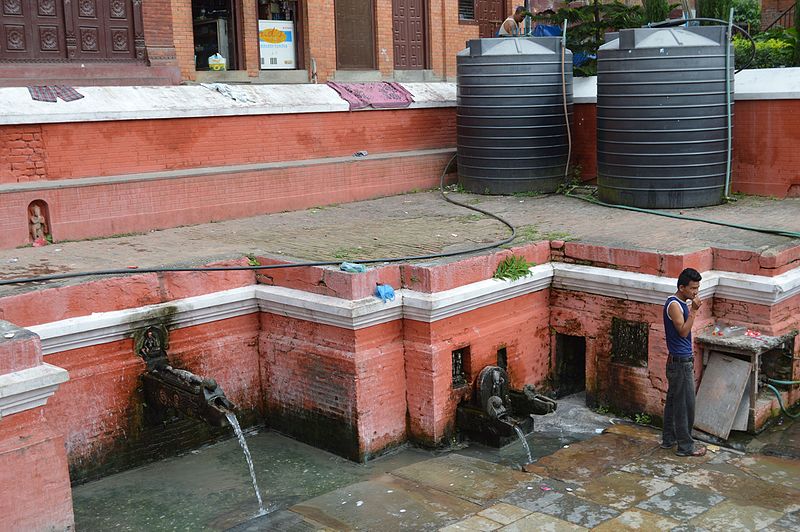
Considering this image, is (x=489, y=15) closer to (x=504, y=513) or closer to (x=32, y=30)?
(x=32, y=30)

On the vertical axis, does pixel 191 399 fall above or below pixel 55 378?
below

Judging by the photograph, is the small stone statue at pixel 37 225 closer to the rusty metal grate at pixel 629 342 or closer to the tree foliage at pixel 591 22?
the rusty metal grate at pixel 629 342

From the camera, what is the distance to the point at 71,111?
9.32 m

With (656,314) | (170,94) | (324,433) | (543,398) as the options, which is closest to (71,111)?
(170,94)

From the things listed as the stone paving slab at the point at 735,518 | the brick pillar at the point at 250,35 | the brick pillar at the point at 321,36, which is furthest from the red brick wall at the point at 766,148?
the brick pillar at the point at 250,35

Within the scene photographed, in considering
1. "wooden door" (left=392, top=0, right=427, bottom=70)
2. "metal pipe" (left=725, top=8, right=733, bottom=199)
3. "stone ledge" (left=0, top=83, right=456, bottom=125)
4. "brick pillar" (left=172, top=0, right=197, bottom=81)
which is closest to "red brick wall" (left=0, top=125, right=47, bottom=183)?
"stone ledge" (left=0, top=83, right=456, bottom=125)

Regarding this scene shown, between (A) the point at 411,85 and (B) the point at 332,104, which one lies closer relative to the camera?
(B) the point at 332,104

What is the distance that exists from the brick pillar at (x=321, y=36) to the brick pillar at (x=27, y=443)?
31.1 ft

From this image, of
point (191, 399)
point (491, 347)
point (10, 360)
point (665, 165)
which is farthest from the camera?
point (665, 165)

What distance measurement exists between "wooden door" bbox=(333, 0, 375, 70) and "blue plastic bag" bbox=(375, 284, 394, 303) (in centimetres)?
825

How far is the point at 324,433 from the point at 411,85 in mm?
7018

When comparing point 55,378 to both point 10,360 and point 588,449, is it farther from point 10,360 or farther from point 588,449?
point 588,449

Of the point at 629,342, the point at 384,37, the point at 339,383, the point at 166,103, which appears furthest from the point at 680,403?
the point at 384,37

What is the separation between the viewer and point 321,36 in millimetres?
14211
